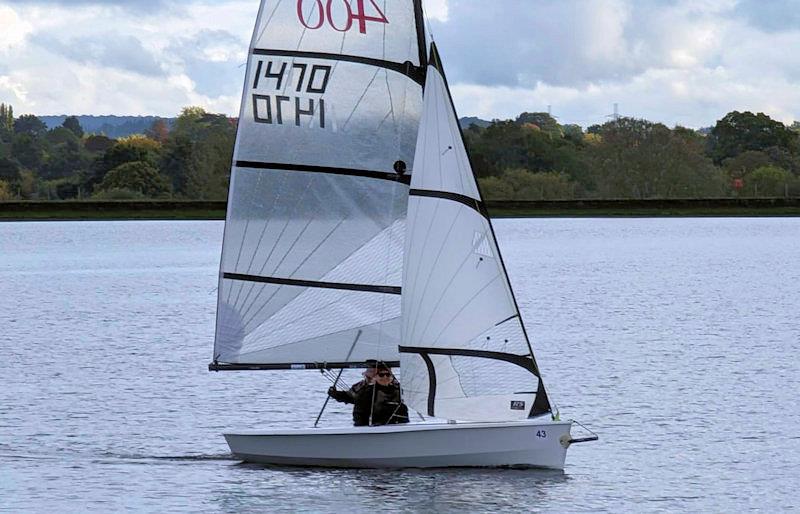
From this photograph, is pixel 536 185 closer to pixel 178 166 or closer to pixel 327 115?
pixel 178 166

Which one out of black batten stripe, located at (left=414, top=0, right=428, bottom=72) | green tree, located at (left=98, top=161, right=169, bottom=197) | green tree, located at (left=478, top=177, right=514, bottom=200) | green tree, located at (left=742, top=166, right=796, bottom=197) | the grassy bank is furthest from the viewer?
green tree, located at (left=742, top=166, right=796, bottom=197)

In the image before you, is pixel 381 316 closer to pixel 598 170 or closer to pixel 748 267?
pixel 748 267

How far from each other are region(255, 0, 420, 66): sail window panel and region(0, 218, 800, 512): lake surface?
6361 millimetres

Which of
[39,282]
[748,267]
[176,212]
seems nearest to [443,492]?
[39,282]

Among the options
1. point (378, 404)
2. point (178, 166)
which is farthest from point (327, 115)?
point (178, 166)

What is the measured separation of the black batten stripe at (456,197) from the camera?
71.5 ft

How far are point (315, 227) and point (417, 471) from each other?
398 cm

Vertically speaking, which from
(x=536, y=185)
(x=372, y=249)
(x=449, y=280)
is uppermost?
(x=536, y=185)

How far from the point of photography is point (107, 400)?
119 feet

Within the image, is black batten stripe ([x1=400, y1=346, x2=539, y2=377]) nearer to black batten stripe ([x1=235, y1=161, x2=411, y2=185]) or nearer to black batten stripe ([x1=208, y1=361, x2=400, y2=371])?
black batten stripe ([x1=208, y1=361, x2=400, y2=371])

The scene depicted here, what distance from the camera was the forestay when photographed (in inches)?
858

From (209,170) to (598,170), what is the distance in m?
51.0

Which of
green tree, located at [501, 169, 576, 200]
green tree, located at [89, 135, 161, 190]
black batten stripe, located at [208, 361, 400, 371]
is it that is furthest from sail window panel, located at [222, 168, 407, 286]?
green tree, located at [89, 135, 161, 190]

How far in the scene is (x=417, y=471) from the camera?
22.7 m
